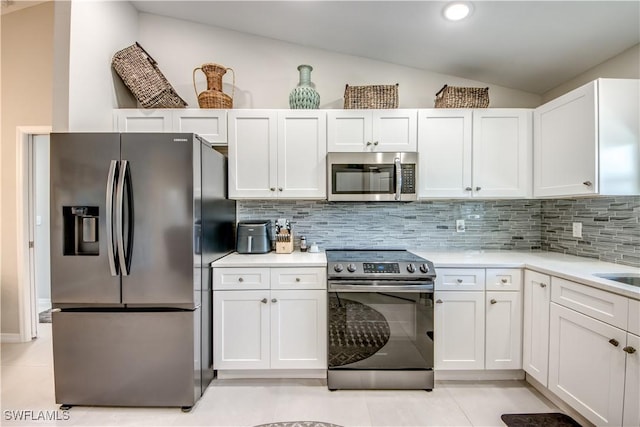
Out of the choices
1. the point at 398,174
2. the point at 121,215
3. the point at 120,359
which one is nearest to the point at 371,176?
the point at 398,174

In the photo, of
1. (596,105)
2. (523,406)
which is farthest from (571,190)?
(523,406)

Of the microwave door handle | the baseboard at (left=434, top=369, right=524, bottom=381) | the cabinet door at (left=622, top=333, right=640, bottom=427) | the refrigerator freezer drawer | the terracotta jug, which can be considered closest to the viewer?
the cabinet door at (left=622, top=333, right=640, bottom=427)

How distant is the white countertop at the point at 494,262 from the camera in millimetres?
1764

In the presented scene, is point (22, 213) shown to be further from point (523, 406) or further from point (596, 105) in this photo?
point (596, 105)

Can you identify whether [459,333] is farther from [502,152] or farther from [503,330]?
[502,152]

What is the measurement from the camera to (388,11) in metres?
2.08

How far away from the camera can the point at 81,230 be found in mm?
1796

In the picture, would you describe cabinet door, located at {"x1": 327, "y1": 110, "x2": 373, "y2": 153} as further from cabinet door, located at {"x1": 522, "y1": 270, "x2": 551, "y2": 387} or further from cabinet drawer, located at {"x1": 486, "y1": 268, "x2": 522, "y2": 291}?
cabinet door, located at {"x1": 522, "y1": 270, "x2": 551, "y2": 387}

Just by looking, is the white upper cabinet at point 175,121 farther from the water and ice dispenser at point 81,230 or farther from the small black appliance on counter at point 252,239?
the water and ice dispenser at point 81,230

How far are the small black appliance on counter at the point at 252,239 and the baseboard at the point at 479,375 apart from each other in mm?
1676

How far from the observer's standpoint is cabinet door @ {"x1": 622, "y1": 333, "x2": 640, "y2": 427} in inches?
51.1

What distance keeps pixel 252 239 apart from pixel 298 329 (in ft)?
A: 2.71

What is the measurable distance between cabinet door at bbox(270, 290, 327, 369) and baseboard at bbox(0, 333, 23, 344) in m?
2.69

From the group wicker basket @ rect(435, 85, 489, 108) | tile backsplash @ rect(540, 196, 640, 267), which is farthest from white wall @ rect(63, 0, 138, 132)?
tile backsplash @ rect(540, 196, 640, 267)
